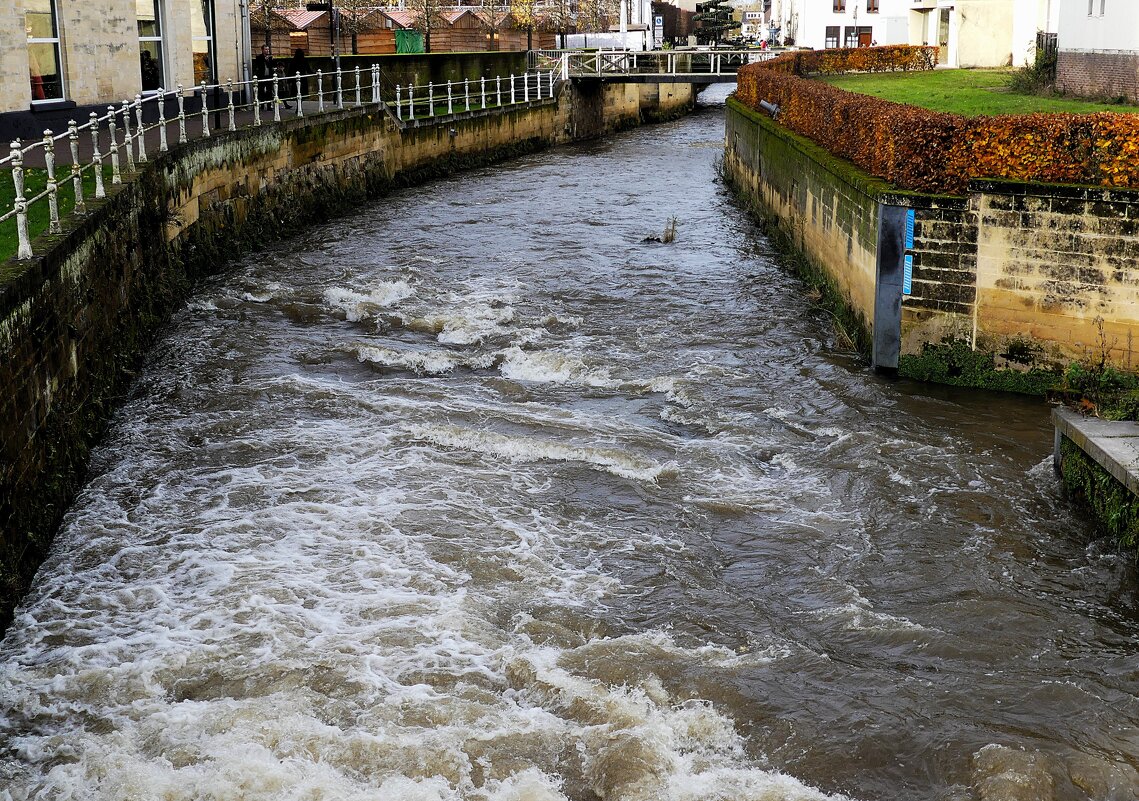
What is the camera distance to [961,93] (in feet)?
89.7

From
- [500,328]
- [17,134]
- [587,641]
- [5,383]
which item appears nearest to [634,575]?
[587,641]

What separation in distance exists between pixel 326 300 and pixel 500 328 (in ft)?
8.98

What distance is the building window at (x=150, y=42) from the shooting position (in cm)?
2383

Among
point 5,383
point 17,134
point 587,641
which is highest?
point 17,134

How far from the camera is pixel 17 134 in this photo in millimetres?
19656

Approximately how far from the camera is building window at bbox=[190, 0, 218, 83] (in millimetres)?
25953

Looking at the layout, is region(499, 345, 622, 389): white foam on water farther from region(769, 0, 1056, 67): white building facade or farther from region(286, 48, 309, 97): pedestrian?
region(286, 48, 309, 97): pedestrian

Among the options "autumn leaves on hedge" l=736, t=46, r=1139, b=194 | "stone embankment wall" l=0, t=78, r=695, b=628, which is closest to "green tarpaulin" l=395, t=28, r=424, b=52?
"stone embankment wall" l=0, t=78, r=695, b=628

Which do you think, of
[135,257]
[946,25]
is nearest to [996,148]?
[135,257]

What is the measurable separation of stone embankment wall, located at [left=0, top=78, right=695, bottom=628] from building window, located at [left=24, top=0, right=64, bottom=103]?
3.24m

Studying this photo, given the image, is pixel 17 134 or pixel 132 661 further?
pixel 17 134

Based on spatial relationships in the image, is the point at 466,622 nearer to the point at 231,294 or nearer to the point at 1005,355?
the point at 1005,355

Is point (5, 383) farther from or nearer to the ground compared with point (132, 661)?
farther from the ground

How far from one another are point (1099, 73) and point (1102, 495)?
15674mm
